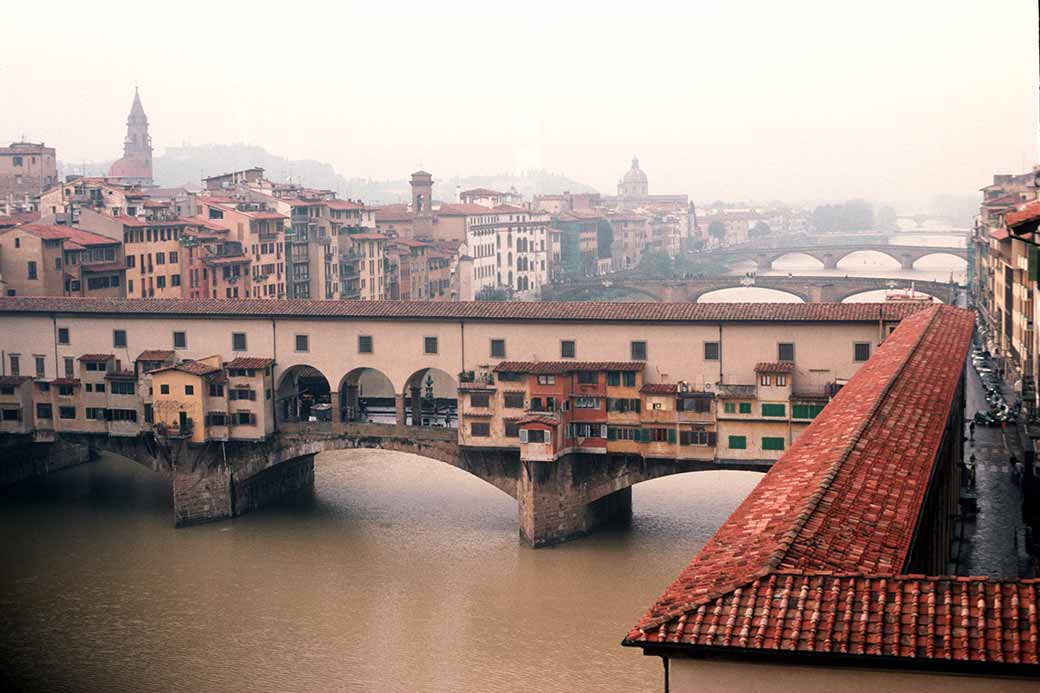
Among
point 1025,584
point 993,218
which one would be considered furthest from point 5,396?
point 993,218

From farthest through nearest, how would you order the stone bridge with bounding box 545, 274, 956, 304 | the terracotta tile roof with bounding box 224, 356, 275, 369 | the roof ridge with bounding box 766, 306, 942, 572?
1. the stone bridge with bounding box 545, 274, 956, 304
2. the terracotta tile roof with bounding box 224, 356, 275, 369
3. the roof ridge with bounding box 766, 306, 942, 572

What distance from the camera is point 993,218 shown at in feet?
169

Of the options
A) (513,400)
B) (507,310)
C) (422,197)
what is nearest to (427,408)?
(507,310)

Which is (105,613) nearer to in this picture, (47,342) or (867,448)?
(47,342)

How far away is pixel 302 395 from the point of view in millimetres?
32906

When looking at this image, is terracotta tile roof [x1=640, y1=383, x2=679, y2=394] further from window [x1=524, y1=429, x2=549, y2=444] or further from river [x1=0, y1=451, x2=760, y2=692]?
river [x1=0, y1=451, x2=760, y2=692]

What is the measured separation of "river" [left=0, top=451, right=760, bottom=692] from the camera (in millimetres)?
20609

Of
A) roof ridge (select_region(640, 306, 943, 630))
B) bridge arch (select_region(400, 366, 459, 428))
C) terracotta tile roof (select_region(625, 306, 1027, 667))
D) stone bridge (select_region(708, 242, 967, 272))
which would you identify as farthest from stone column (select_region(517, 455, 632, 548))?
stone bridge (select_region(708, 242, 967, 272))

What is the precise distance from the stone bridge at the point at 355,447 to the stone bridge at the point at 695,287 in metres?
37.4

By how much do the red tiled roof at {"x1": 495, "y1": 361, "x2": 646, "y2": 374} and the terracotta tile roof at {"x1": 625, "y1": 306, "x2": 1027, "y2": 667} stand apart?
51.3 feet

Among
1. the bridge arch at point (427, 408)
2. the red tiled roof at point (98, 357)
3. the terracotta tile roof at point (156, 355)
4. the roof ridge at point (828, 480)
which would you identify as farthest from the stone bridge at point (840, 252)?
the roof ridge at point (828, 480)

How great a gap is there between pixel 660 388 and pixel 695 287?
46.9 m

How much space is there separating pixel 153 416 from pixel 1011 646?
25.5 meters

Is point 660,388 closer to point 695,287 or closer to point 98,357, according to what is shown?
point 98,357
